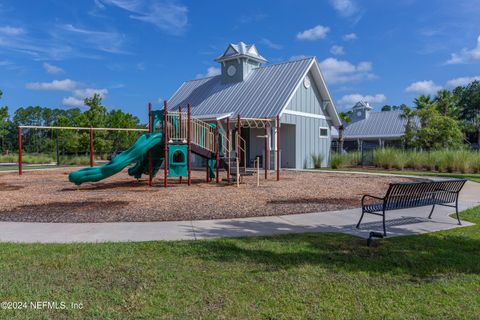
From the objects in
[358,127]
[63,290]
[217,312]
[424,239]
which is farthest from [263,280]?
[358,127]

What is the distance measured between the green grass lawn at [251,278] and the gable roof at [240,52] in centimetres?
2298

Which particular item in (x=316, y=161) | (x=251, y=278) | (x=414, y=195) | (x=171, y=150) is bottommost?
(x=251, y=278)

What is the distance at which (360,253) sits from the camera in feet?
18.0

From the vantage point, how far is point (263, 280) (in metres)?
4.39

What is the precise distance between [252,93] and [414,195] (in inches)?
753

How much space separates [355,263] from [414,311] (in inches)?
54.5

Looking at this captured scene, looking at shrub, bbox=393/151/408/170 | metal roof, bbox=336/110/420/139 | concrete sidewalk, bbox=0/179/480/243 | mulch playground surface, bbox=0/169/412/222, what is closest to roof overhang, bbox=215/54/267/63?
shrub, bbox=393/151/408/170

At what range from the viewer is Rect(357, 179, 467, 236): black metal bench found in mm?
6902

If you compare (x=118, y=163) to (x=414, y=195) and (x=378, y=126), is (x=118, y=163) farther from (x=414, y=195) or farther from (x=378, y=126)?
(x=378, y=126)

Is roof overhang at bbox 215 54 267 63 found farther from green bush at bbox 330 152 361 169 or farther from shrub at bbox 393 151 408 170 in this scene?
shrub at bbox 393 151 408 170

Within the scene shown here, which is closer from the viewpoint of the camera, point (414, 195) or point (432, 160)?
point (414, 195)

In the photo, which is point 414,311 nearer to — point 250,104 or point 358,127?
point 250,104

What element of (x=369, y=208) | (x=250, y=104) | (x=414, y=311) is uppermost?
(x=250, y=104)

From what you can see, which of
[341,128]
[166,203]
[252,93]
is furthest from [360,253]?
[341,128]
